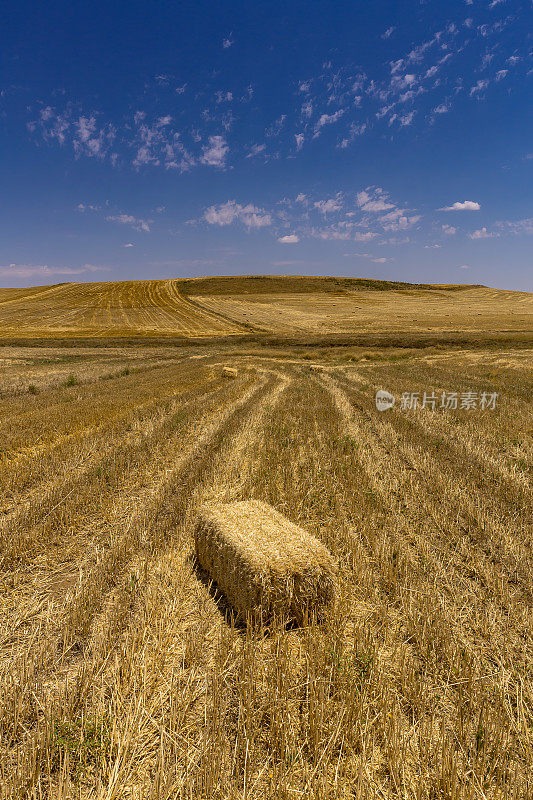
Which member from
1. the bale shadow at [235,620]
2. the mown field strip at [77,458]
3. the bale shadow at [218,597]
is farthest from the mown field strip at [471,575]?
the mown field strip at [77,458]

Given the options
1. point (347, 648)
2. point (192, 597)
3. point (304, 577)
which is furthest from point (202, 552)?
point (347, 648)

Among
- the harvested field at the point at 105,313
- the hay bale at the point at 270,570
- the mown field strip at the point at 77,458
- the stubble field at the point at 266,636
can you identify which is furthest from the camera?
the harvested field at the point at 105,313

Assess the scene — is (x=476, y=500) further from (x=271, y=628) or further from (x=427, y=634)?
(x=271, y=628)

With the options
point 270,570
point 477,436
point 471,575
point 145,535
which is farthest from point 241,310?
point 270,570

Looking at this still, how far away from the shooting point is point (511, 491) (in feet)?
22.6

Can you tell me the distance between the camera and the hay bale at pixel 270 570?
13.0ft

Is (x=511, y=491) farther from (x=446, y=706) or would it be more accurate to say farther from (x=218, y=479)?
(x=218, y=479)

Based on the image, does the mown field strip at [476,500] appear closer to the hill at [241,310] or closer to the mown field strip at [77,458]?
the mown field strip at [77,458]

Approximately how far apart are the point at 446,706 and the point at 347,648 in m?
0.90

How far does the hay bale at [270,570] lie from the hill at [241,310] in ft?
148

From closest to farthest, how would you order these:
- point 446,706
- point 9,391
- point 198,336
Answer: point 446,706
point 9,391
point 198,336

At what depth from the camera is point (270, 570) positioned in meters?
4.01

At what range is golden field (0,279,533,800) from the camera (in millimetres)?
2592

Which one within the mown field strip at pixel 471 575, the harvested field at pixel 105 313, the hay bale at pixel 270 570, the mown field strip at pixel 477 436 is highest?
the harvested field at pixel 105 313
